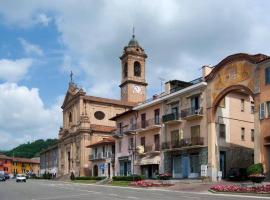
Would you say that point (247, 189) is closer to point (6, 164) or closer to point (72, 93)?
point (72, 93)

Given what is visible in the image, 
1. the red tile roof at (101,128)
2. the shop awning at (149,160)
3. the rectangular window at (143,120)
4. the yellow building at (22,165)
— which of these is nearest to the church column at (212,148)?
the shop awning at (149,160)

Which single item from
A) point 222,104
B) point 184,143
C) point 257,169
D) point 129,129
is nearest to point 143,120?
point 129,129

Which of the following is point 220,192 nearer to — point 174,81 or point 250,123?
point 250,123

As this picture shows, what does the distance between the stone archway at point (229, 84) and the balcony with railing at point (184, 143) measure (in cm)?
154

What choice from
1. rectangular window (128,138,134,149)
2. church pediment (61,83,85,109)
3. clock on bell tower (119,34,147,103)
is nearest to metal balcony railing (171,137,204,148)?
rectangular window (128,138,134,149)

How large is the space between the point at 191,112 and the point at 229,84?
21.9 ft

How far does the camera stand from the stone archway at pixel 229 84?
38.6 metres

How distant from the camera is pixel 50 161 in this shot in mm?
109438

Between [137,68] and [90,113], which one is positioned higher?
[137,68]

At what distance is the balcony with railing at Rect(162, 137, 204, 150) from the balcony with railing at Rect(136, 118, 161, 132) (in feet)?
10.1

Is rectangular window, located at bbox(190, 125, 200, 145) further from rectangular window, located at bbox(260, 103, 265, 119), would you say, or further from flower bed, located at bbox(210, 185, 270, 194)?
flower bed, located at bbox(210, 185, 270, 194)

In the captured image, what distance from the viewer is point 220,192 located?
101 ft

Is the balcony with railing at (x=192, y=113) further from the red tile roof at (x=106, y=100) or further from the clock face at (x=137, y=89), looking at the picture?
the clock face at (x=137, y=89)

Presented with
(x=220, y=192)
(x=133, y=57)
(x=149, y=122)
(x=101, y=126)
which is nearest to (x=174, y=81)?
(x=149, y=122)
